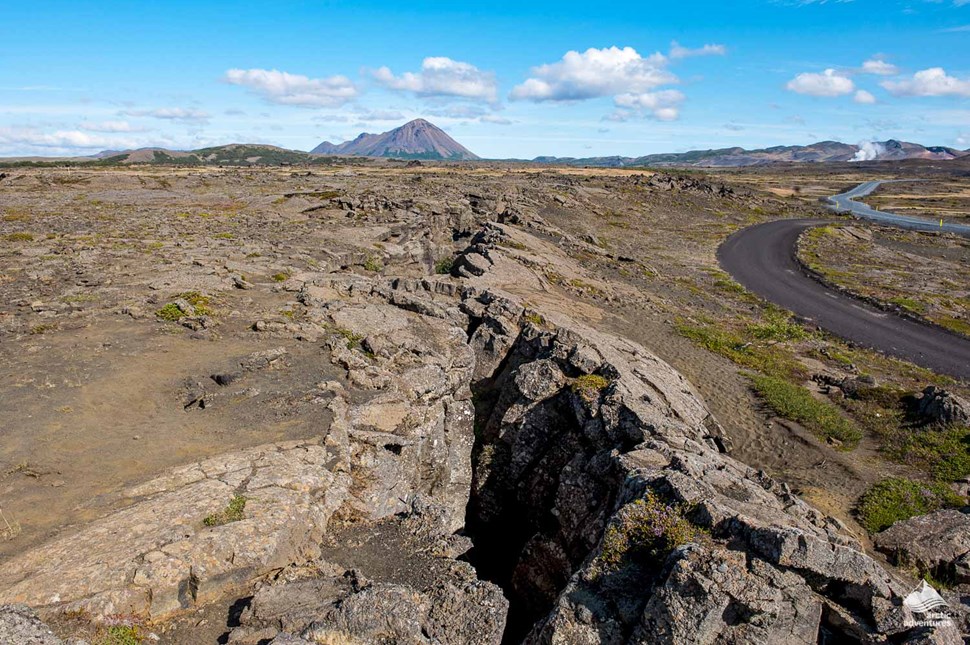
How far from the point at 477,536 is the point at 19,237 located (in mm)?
36739

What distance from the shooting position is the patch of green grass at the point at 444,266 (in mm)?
35847

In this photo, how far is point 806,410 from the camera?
22.0 metres

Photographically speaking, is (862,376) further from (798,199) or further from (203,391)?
(798,199)

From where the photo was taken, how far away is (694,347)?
94.0 feet

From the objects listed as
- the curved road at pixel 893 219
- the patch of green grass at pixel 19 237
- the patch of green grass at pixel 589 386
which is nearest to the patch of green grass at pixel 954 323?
the patch of green grass at pixel 589 386

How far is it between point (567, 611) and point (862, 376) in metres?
23.8

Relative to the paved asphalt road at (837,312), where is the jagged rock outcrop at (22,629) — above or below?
above

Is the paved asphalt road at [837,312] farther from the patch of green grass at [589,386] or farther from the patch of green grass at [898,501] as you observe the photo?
the patch of green grass at [589,386]

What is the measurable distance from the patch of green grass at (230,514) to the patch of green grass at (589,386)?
9.03 metres

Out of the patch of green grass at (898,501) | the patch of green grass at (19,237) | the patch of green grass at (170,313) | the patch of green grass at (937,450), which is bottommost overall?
the patch of green grass at (898,501)

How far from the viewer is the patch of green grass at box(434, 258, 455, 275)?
1411 inches

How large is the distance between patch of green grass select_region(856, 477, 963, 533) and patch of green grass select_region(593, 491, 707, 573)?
10549mm

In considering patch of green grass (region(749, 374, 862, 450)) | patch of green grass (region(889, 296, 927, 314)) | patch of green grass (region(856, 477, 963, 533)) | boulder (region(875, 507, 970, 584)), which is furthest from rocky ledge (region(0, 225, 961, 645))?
patch of green grass (region(889, 296, 927, 314))

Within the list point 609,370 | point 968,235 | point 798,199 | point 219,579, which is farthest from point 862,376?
point 798,199
